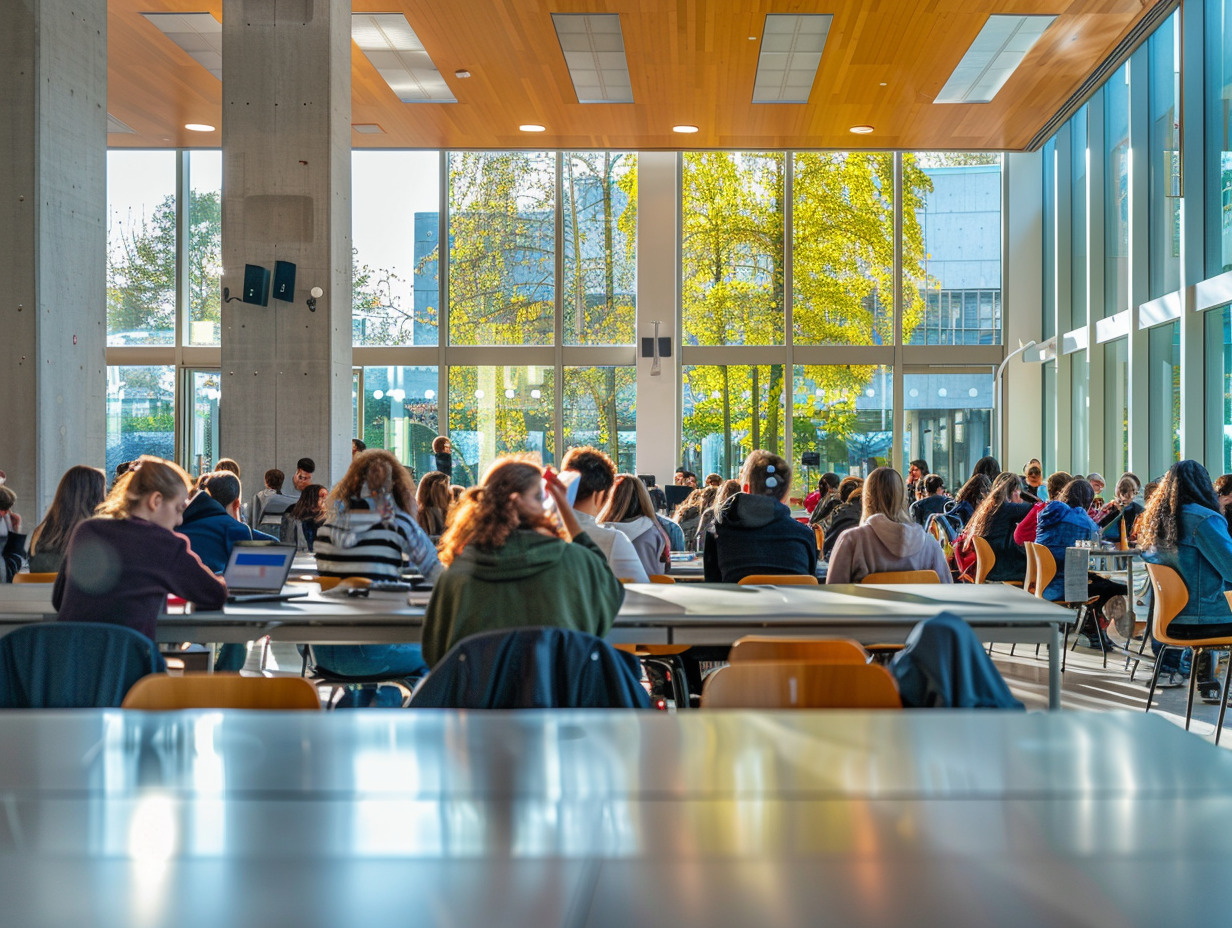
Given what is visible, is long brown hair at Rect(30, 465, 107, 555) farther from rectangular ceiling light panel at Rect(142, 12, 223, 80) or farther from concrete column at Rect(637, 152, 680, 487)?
concrete column at Rect(637, 152, 680, 487)

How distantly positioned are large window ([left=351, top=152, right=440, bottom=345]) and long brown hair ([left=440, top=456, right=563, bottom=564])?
11744 millimetres

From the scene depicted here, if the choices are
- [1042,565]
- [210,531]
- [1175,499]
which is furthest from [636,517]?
[1042,565]

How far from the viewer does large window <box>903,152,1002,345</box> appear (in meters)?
14.4

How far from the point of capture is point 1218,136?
29.5 feet

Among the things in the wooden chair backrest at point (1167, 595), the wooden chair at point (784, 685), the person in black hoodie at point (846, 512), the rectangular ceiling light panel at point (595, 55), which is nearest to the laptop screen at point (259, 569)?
the wooden chair at point (784, 685)

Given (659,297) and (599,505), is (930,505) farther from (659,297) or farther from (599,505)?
(659,297)

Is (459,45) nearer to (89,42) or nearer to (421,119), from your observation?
(421,119)

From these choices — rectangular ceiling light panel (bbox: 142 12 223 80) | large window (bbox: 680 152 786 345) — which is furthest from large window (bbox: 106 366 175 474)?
large window (bbox: 680 152 786 345)

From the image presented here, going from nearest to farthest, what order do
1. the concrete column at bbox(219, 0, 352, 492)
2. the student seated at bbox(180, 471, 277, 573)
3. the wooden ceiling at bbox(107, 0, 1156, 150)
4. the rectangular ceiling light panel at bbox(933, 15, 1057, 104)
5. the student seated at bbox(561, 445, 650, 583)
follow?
1. the student seated at bbox(561, 445, 650, 583)
2. the student seated at bbox(180, 471, 277, 573)
3. the concrete column at bbox(219, 0, 352, 492)
4. the wooden ceiling at bbox(107, 0, 1156, 150)
5. the rectangular ceiling light panel at bbox(933, 15, 1057, 104)

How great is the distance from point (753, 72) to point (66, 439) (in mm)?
7008

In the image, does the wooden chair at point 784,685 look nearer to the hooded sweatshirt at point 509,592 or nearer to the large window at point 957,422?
the hooded sweatshirt at point 509,592

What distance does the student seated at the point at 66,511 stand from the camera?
470 cm

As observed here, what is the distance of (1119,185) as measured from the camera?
11.3 meters

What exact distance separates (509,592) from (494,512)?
0.22m
